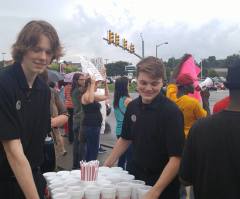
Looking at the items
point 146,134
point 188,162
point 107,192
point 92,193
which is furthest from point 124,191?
point 188,162

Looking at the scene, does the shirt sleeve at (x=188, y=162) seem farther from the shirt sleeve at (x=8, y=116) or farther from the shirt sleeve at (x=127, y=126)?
the shirt sleeve at (x=8, y=116)

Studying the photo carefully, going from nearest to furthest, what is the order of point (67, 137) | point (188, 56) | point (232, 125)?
point (232, 125), point (188, 56), point (67, 137)

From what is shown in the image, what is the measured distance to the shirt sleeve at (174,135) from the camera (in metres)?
2.95

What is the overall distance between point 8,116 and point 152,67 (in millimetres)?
1144

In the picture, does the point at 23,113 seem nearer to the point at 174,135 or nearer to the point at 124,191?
the point at 124,191

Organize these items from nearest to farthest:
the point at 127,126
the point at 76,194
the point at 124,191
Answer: the point at 76,194
the point at 124,191
the point at 127,126

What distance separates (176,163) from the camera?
2.93m

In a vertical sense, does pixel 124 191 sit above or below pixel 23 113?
below

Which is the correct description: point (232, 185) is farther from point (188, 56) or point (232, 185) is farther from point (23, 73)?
point (188, 56)

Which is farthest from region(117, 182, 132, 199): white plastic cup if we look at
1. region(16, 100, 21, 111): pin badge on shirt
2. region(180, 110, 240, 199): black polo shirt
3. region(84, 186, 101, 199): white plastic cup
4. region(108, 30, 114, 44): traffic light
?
region(108, 30, 114, 44): traffic light

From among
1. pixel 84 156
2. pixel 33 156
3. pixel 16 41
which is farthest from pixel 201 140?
pixel 84 156

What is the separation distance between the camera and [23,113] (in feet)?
8.14

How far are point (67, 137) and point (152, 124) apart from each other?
10.3 meters

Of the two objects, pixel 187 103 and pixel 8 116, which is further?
pixel 187 103
